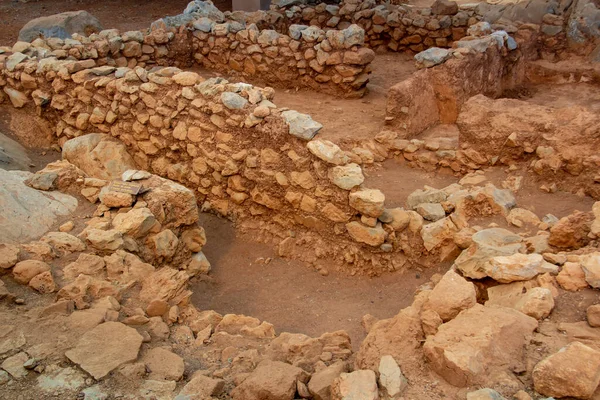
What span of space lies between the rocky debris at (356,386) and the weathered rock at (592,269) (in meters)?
1.27

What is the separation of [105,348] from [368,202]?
242 centimetres

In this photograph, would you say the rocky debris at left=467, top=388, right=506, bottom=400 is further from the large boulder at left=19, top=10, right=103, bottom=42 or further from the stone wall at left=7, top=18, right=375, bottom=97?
the large boulder at left=19, top=10, right=103, bottom=42

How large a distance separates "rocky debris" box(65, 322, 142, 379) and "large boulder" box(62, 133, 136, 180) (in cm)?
326

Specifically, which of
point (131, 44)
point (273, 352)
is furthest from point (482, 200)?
point (131, 44)

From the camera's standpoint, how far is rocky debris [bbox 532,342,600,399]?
91.4 inches

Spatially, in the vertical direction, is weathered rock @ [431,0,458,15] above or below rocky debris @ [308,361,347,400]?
above

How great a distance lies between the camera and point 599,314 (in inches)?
108

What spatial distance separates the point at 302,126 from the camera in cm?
505

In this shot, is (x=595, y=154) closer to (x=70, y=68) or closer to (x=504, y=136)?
(x=504, y=136)

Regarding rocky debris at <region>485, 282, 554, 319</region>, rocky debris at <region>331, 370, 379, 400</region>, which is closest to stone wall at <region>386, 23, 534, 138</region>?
rocky debris at <region>485, 282, 554, 319</region>

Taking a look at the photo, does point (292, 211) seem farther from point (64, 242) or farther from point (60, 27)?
point (60, 27)

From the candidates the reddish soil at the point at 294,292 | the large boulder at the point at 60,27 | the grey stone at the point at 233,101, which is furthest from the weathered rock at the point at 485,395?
the large boulder at the point at 60,27

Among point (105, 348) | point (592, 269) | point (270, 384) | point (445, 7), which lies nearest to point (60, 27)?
point (445, 7)

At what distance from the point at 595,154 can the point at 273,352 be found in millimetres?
3613
